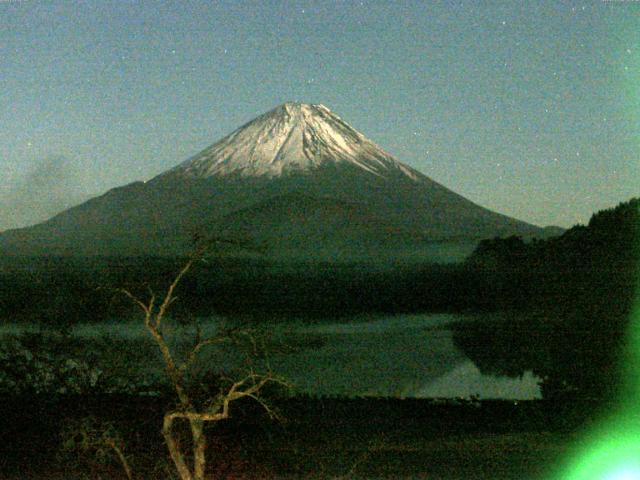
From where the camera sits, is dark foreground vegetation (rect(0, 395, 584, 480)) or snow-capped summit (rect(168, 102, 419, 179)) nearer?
dark foreground vegetation (rect(0, 395, 584, 480))

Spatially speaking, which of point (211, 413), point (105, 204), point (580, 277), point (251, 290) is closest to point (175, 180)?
Result: point (105, 204)

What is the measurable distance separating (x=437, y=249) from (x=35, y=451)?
55.2 m

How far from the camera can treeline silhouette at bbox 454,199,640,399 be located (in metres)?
18.2

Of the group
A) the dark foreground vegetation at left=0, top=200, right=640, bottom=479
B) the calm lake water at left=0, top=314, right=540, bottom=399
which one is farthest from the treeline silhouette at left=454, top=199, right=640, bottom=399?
the calm lake water at left=0, top=314, right=540, bottom=399

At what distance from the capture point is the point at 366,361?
18844mm

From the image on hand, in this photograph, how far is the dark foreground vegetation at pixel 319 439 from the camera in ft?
24.8

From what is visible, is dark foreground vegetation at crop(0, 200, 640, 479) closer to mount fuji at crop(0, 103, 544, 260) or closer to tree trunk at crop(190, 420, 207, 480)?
tree trunk at crop(190, 420, 207, 480)

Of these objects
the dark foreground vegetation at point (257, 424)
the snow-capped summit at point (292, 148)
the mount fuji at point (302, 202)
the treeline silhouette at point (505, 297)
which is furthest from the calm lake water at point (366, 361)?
the snow-capped summit at point (292, 148)

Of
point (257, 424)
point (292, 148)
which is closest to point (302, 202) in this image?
point (292, 148)

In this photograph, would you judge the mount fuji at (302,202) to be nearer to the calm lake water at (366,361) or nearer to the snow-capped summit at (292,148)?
the snow-capped summit at (292,148)

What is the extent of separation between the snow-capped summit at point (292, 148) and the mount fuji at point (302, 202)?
0.30 ft

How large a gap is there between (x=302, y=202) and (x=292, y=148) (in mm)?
4932

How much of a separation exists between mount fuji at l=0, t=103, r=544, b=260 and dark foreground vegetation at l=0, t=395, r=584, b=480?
5236cm

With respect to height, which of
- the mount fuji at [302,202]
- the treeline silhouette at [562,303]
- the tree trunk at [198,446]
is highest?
the mount fuji at [302,202]
